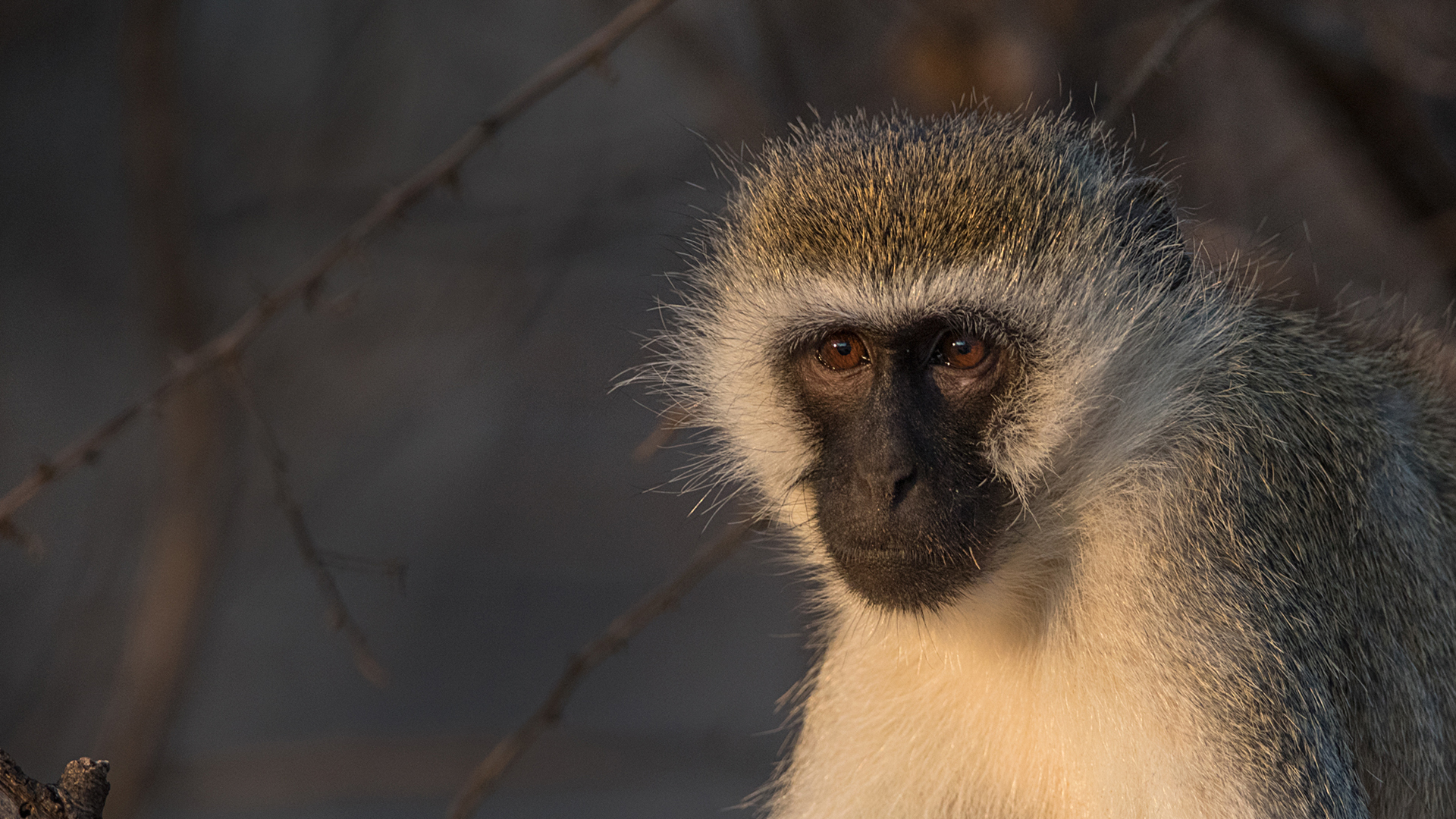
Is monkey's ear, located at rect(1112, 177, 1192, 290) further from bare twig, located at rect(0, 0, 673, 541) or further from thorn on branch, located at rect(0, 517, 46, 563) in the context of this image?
thorn on branch, located at rect(0, 517, 46, 563)

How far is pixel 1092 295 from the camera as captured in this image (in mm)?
2031

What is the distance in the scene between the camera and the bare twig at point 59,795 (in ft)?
4.70

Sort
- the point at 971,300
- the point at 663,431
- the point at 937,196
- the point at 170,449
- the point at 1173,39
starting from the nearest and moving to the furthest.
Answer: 1. the point at 971,300
2. the point at 937,196
3. the point at 1173,39
4. the point at 663,431
5. the point at 170,449

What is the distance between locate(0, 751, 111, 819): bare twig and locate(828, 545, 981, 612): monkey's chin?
3.63 feet

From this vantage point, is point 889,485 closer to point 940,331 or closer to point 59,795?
point 940,331

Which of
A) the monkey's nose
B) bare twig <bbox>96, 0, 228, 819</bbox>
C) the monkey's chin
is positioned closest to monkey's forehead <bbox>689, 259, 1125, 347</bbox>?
the monkey's nose

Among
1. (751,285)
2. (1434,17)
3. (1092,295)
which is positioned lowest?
(1092,295)

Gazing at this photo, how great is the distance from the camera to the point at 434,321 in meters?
5.30

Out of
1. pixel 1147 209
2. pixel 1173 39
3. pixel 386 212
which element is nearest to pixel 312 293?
pixel 386 212

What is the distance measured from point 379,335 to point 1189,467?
4.02m

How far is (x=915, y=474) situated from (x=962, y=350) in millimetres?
248

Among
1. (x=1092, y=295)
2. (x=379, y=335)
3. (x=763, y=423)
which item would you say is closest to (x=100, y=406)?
(x=379, y=335)

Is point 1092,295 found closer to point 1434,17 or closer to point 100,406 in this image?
point 1434,17

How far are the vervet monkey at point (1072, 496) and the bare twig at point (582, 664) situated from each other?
0.27 meters
